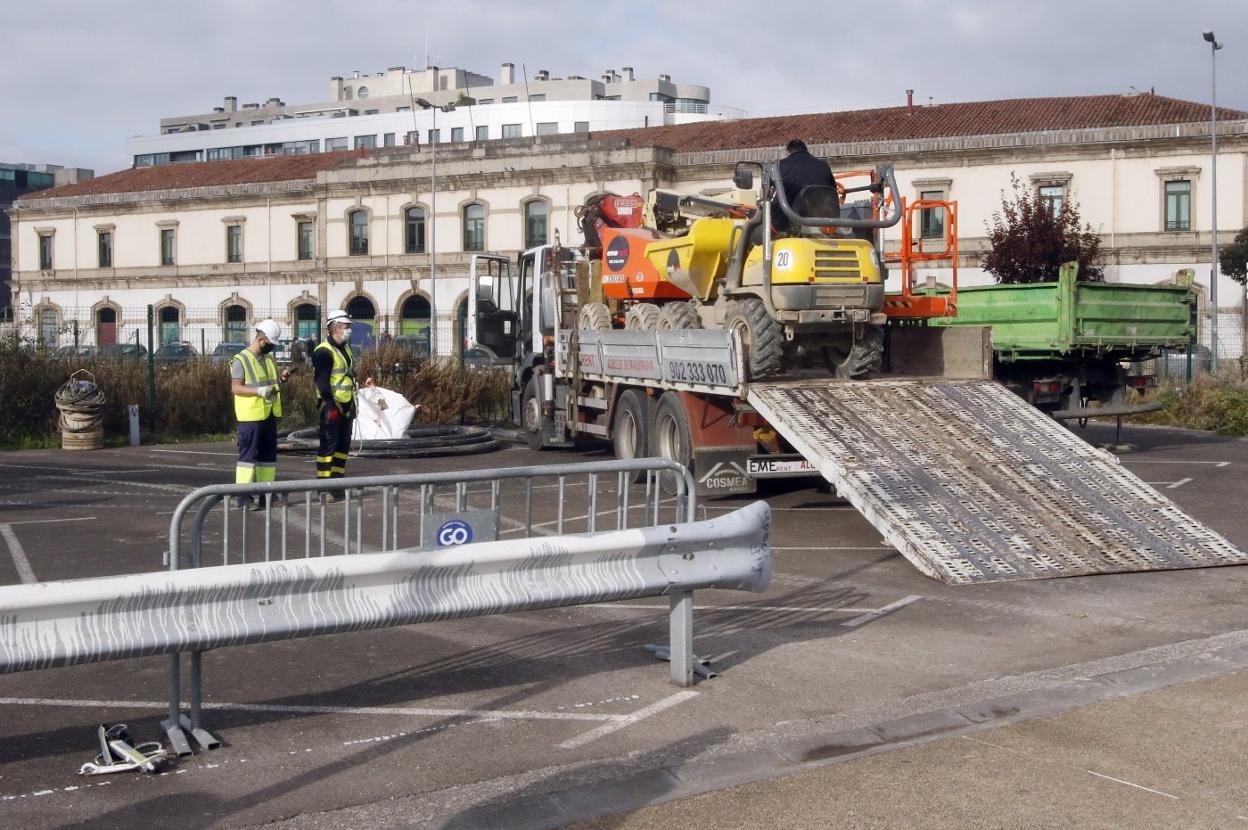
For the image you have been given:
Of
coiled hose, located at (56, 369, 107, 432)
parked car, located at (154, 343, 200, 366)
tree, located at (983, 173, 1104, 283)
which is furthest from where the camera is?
tree, located at (983, 173, 1104, 283)

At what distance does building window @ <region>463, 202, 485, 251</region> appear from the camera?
58.8 m

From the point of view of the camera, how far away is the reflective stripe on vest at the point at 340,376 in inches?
519

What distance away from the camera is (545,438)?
62.5 ft

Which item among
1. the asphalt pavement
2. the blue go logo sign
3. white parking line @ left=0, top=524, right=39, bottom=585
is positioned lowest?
the asphalt pavement

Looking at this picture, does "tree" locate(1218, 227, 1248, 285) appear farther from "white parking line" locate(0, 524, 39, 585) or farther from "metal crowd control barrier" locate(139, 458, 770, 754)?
"metal crowd control barrier" locate(139, 458, 770, 754)

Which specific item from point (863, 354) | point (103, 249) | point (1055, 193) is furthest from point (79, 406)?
point (103, 249)

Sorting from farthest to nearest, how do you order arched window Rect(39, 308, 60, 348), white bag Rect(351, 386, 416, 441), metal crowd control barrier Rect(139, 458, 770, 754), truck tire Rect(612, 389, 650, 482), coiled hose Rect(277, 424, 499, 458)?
arched window Rect(39, 308, 60, 348) < white bag Rect(351, 386, 416, 441) < coiled hose Rect(277, 424, 499, 458) < truck tire Rect(612, 389, 650, 482) < metal crowd control barrier Rect(139, 458, 770, 754)

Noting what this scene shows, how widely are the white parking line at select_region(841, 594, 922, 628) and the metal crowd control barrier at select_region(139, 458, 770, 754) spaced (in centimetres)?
167

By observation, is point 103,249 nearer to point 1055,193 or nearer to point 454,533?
point 1055,193

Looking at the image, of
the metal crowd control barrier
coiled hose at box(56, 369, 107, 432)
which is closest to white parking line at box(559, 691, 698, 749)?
the metal crowd control barrier

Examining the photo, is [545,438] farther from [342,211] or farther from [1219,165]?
[342,211]

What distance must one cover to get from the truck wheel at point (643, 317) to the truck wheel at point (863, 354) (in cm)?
234

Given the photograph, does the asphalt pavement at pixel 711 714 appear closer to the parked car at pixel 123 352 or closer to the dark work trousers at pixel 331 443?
the dark work trousers at pixel 331 443

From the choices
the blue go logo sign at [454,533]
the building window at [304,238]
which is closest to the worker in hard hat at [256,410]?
the blue go logo sign at [454,533]
